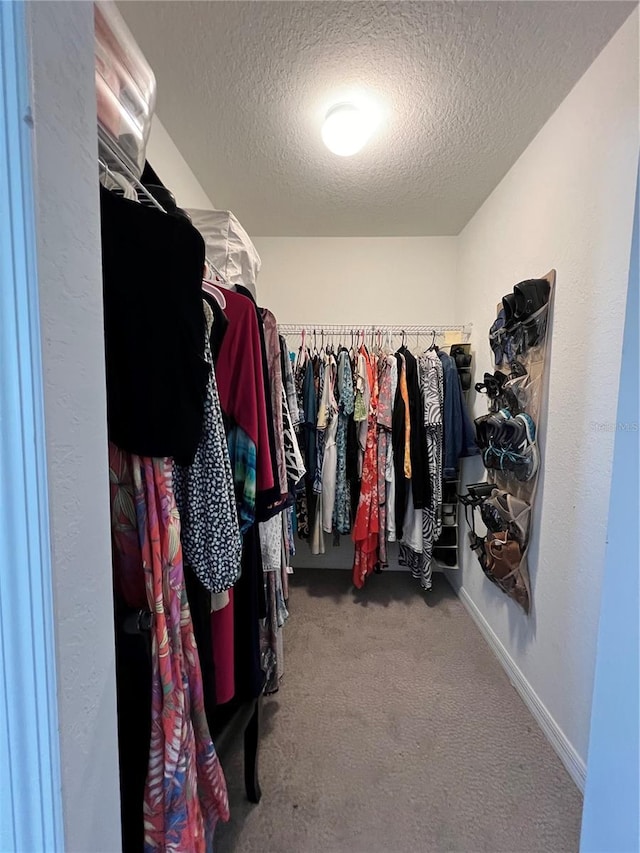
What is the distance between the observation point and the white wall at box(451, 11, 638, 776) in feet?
3.28

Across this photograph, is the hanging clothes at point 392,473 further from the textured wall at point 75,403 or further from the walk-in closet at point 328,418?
the textured wall at point 75,403

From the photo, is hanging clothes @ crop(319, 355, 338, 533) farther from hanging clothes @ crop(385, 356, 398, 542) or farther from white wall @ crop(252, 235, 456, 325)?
white wall @ crop(252, 235, 456, 325)

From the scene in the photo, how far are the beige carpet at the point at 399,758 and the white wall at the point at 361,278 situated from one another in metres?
2.01

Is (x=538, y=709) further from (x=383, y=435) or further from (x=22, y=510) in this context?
(x=22, y=510)

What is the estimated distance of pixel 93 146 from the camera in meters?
0.46

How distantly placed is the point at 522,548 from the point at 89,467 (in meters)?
1.58

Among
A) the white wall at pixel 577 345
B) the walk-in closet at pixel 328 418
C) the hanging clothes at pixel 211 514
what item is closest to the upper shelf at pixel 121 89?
the walk-in closet at pixel 328 418

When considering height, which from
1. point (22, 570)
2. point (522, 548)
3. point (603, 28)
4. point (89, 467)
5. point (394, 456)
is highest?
point (603, 28)

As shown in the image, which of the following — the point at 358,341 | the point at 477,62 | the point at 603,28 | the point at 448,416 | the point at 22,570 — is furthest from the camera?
the point at 358,341

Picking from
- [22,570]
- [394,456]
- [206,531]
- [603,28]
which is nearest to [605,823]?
[206,531]

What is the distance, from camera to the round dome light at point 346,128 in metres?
1.22

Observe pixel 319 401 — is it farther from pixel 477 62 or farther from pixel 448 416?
pixel 477 62

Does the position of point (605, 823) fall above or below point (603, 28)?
below

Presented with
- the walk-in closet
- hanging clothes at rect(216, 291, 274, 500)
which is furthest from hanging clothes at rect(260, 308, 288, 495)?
hanging clothes at rect(216, 291, 274, 500)
